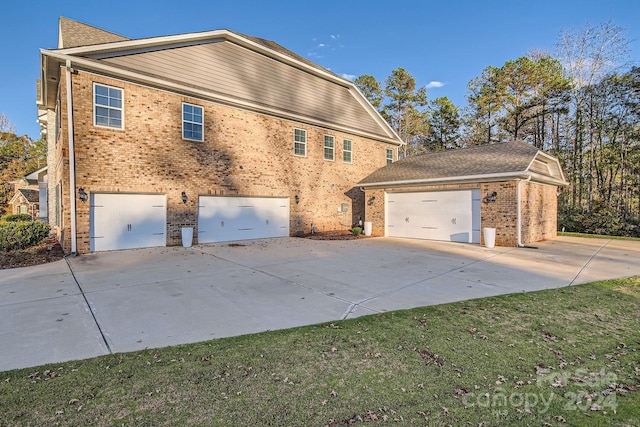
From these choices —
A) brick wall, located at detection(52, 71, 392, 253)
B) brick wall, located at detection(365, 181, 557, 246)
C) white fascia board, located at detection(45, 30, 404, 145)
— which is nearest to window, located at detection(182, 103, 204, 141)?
brick wall, located at detection(52, 71, 392, 253)

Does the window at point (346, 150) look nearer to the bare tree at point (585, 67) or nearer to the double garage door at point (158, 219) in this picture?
the double garage door at point (158, 219)

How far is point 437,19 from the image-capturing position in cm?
1620

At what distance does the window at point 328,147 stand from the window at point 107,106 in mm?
9219

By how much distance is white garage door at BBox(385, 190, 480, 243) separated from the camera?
484 inches

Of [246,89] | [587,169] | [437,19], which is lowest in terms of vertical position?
[587,169]

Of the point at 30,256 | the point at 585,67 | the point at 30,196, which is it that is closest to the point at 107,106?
the point at 30,256

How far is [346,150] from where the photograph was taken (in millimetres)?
17500

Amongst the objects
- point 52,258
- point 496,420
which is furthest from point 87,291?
point 496,420

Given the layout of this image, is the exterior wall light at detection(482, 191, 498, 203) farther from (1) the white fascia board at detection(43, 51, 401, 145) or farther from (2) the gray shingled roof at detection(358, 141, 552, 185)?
(1) the white fascia board at detection(43, 51, 401, 145)

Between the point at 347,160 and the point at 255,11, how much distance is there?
8.78m

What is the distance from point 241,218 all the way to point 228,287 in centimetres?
744

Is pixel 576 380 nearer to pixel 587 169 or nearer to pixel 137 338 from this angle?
pixel 137 338

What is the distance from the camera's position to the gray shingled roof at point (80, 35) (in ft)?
35.8

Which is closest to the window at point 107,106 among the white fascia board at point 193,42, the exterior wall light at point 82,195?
the white fascia board at point 193,42
